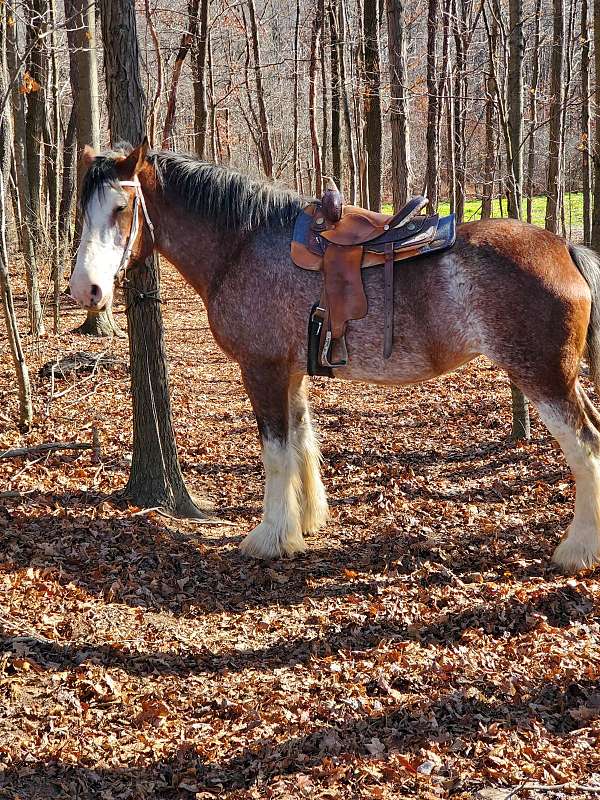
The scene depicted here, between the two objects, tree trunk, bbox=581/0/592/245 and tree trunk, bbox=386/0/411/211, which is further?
tree trunk, bbox=581/0/592/245

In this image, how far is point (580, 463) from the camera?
15.9 feet

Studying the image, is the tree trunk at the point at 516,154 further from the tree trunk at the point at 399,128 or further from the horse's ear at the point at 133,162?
the horse's ear at the point at 133,162

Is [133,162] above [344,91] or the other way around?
the other way around

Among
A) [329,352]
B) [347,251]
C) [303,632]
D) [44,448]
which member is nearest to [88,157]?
[347,251]

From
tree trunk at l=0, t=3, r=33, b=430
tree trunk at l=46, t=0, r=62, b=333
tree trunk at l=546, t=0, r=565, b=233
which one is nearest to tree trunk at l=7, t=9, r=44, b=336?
tree trunk at l=46, t=0, r=62, b=333

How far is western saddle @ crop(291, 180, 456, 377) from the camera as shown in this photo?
Answer: 189 inches

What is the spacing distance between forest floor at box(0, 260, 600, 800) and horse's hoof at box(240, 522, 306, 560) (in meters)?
0.09

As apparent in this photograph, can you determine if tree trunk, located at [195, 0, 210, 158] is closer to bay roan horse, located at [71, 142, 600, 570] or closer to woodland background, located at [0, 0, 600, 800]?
woodland background, located at [0, 0, 600, 800]

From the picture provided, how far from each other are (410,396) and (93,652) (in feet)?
19.4

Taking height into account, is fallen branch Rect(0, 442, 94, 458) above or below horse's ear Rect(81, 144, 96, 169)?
below

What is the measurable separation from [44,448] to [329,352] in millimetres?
3006

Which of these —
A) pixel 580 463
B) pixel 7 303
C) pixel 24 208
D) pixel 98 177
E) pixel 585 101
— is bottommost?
pixel 580 463

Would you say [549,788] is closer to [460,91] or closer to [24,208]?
[24,208]

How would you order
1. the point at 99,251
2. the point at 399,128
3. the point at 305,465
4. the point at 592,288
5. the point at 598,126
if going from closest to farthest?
the point at 99,251
the point at 592,288
the point at 305,465
the point at 399,128
the point at 598,126
